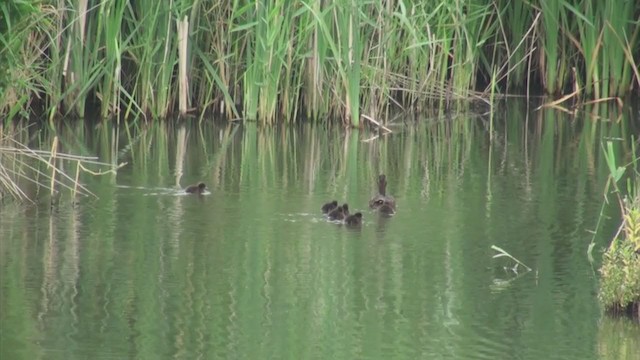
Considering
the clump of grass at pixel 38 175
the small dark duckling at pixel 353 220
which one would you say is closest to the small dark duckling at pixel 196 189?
the clump of grass at pixel 38 175

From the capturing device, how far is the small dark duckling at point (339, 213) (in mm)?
9749

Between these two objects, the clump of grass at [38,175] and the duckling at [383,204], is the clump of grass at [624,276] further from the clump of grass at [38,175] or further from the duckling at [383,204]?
the clump of grass at [38,175]

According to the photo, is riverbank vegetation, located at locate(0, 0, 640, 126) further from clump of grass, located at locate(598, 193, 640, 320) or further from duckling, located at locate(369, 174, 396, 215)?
clump of grass, located at locate(598, 193, 640, 320)

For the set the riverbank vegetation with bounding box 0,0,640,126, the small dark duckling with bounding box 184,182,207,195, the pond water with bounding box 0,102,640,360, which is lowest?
the pond water with bounding box 0,102,640,360

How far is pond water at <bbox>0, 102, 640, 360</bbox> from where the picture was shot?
6.97 metres

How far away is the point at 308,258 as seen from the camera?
28.5 feet

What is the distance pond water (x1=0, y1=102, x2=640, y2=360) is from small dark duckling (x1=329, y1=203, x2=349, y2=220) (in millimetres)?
140

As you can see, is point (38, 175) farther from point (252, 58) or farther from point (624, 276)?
point (624, 276)

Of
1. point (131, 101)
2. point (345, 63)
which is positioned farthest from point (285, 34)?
point (131, 101)

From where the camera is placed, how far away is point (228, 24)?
49.4 ft

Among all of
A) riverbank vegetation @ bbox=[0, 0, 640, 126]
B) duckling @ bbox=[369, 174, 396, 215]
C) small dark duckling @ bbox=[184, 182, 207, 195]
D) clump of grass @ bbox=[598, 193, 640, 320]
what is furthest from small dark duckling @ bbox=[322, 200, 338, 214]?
riverbank vegetation @ bbox=[0, 0, 640, 126]

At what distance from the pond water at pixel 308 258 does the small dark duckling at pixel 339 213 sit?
5.5 inches

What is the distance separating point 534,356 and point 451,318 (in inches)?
27.7

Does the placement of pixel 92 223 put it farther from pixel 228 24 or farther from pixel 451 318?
pixel 228 24
